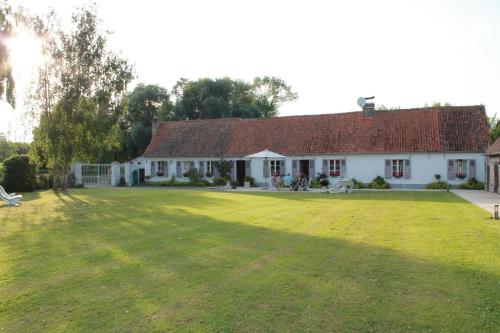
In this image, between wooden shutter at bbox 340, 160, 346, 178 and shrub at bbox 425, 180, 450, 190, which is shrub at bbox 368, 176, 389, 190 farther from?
shrub at bbox 425, 180, 450, 190

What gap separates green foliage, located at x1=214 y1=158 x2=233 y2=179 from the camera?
2988 cm

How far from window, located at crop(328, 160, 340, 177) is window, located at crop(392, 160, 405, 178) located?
3230 mm

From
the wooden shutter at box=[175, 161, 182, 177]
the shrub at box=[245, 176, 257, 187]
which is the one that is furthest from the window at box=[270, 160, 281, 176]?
the wooden shutter at box=[175, 161, 182, 177]

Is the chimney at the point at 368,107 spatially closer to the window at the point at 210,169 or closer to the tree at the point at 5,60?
the window at the point at 210,169

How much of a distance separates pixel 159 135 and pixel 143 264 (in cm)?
A: 2900

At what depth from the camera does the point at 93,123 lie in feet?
75.2

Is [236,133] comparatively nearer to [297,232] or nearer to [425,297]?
[297,232]

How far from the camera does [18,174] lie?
24.9 m

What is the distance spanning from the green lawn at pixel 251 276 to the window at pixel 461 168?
1526 centimetres

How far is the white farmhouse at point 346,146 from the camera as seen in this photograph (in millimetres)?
25594

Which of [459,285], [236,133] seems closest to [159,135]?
[236,133]

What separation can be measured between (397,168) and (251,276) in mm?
22243

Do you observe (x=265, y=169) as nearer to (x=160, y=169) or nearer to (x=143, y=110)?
(x=160, y=169)

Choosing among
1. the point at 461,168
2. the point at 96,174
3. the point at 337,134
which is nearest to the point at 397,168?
the point at 461,168
